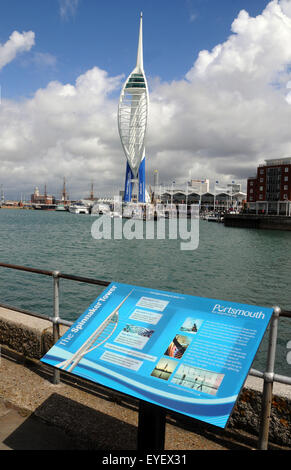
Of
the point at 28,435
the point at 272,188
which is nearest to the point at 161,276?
the point at 28,435

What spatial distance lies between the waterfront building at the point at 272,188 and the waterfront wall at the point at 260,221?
12656 mm

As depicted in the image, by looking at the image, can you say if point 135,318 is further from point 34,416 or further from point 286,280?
point 286,280

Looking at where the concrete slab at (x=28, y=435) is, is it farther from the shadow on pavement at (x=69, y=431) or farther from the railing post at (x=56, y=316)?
the railing post at (x=56, y=316)

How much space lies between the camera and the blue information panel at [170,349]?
204 centimetres

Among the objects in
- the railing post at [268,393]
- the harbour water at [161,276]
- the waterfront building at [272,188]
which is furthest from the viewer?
the waterfront building at [272,188]

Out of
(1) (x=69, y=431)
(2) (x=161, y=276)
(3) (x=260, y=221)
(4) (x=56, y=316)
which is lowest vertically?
(2) (x=161, y=276)

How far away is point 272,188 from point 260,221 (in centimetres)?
2002

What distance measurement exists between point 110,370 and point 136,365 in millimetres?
175

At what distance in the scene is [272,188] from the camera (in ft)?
301

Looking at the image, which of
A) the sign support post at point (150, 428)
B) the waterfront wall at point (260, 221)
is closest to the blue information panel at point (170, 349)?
the sign support post at point (150, 428)

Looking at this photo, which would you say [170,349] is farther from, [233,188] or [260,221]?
[233,188]

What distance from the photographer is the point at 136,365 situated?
2270 millimetres

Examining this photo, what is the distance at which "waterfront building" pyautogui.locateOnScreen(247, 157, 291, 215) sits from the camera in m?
88.9

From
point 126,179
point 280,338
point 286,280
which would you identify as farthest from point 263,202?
point 280,338
